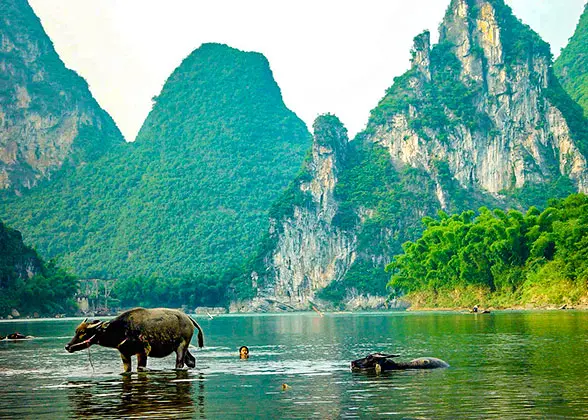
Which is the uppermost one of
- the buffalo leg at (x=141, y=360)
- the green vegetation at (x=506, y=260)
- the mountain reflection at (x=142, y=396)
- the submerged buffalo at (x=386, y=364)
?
the green vegetation at (x=506, y=260)

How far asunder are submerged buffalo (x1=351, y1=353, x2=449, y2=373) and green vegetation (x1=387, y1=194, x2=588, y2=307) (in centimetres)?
6352

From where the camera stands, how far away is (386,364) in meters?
28.2

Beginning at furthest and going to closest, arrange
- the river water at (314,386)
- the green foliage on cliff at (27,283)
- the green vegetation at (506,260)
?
the green foliage on cliff at (27,283)
the green vegetation at (506,260)
the river water at (314,386)

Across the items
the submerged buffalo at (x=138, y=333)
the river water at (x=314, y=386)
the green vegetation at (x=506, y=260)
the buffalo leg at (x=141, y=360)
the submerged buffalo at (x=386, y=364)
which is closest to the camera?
the river water at (x=314, y=386)

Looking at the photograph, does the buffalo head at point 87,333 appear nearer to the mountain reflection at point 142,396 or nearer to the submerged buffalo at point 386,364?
the mountain reflection at point 142,396

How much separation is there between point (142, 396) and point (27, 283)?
414 ft

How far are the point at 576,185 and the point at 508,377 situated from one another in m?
173

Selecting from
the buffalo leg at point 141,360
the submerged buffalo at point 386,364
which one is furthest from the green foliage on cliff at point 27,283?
the submerged buffalo at point 386,364

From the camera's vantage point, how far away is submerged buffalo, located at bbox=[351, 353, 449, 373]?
2812cm

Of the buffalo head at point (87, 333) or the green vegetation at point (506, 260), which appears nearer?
the buffalo head at point (87, 333)

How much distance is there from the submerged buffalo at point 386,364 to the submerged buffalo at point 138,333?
16.8 feet

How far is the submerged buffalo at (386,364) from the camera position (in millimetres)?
28125

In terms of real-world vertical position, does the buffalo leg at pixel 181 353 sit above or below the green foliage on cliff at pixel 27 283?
below

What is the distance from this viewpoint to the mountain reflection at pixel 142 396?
20.1 metres
